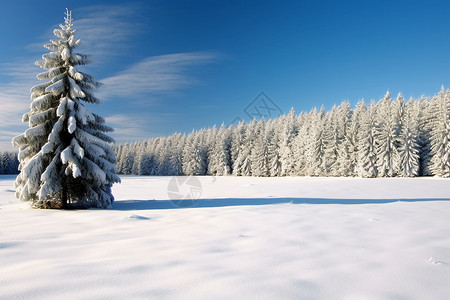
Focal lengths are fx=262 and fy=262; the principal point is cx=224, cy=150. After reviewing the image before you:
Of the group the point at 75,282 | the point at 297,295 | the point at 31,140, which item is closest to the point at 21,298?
the point at 75,282

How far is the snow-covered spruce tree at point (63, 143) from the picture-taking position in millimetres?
11016

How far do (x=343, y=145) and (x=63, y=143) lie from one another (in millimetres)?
49372

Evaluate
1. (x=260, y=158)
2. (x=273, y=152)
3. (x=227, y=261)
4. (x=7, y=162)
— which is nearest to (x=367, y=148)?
(x=273, y=152)

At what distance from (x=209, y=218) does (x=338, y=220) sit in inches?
146

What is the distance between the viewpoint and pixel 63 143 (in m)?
11.8

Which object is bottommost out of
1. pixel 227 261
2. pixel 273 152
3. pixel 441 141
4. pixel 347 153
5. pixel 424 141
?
pixel 227 261

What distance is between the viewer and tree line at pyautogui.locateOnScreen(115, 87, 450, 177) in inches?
1754

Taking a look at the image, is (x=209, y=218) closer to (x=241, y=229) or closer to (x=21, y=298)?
(x=241, y=229)

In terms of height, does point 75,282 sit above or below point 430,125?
below

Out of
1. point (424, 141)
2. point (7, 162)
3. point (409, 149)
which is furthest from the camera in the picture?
point (7, 162)

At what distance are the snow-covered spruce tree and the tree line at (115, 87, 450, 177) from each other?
46.5 meters

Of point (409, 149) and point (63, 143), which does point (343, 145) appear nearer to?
point (409, 149)

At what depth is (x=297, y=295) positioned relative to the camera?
2902mm

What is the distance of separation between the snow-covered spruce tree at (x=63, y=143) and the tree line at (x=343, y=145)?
4648 cm
